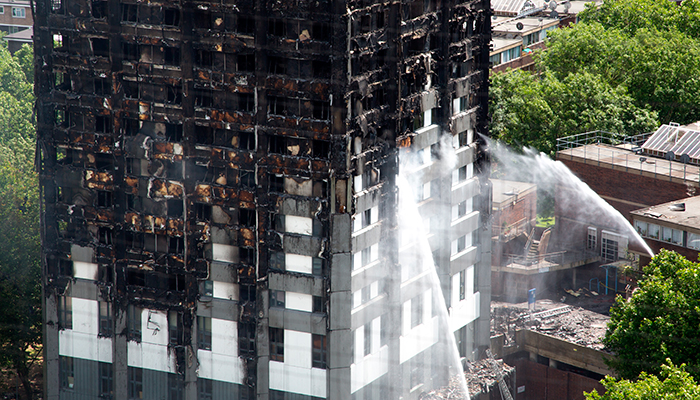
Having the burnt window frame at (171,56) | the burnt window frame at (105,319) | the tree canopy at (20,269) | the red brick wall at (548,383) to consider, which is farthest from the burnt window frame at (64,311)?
the red brick wall at (548,383)

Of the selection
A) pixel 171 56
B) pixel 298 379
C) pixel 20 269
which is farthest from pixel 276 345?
pixel 20 269

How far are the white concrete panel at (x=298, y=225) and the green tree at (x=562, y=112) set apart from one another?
5848 centimetres

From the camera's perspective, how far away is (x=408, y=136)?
8325cm

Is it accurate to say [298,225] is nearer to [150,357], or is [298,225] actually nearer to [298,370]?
[298,370]

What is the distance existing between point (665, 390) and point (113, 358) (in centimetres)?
A: 4093

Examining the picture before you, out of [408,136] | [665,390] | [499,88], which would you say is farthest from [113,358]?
[499,88]

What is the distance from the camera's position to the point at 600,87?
131500 millimetres

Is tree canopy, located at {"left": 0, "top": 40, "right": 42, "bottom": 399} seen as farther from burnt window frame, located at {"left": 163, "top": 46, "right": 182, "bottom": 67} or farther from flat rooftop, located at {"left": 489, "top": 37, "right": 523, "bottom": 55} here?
flat rooftop, located at {"left": 489, "top": 37, "right": 523, "bottom": 55}

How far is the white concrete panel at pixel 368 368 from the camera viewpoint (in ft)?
263

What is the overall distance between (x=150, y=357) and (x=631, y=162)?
5158 cm

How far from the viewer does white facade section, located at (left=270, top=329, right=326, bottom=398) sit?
79.4 metres

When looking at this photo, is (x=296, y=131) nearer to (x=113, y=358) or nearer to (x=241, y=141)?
(x=241, y=141)

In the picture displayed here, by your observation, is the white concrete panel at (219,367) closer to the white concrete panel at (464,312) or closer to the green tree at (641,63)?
the white concrete panel at (464,312)

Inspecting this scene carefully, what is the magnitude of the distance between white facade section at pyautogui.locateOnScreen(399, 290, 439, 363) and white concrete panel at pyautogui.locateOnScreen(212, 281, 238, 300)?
514 inches
